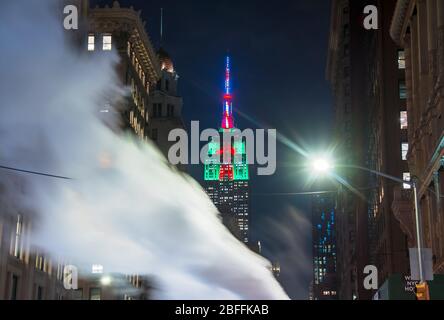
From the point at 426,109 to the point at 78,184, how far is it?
27094mm

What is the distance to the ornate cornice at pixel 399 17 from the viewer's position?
48566 mm

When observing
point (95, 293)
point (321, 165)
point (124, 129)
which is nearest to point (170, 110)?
point (124, 129)

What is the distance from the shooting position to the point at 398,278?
31.9 metres

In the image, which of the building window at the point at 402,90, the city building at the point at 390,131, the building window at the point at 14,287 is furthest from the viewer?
the building window at the point at 402,90

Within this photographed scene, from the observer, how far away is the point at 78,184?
5456cm

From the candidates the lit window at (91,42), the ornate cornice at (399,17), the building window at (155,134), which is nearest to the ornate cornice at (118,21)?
the lit window at (91,42)

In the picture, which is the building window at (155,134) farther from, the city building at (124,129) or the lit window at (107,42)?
the lit window at (107,42)

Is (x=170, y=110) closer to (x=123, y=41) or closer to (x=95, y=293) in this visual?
(x=123, y=41)

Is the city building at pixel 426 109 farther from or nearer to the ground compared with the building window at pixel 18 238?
farther from the ground

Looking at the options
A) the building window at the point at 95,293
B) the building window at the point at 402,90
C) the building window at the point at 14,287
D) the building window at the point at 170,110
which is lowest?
the building window at the point at 14,287

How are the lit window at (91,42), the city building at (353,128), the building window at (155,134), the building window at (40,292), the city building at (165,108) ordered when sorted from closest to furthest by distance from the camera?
the building window at (40,292)
the lit window at (91,42)
the city building at (353,128)
the building window at (155,134)
the city building at (165,108)

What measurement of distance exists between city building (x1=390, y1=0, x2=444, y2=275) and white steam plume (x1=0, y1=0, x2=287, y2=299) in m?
11.8

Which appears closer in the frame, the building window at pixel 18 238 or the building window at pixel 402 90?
the building window at pixel 18 238
